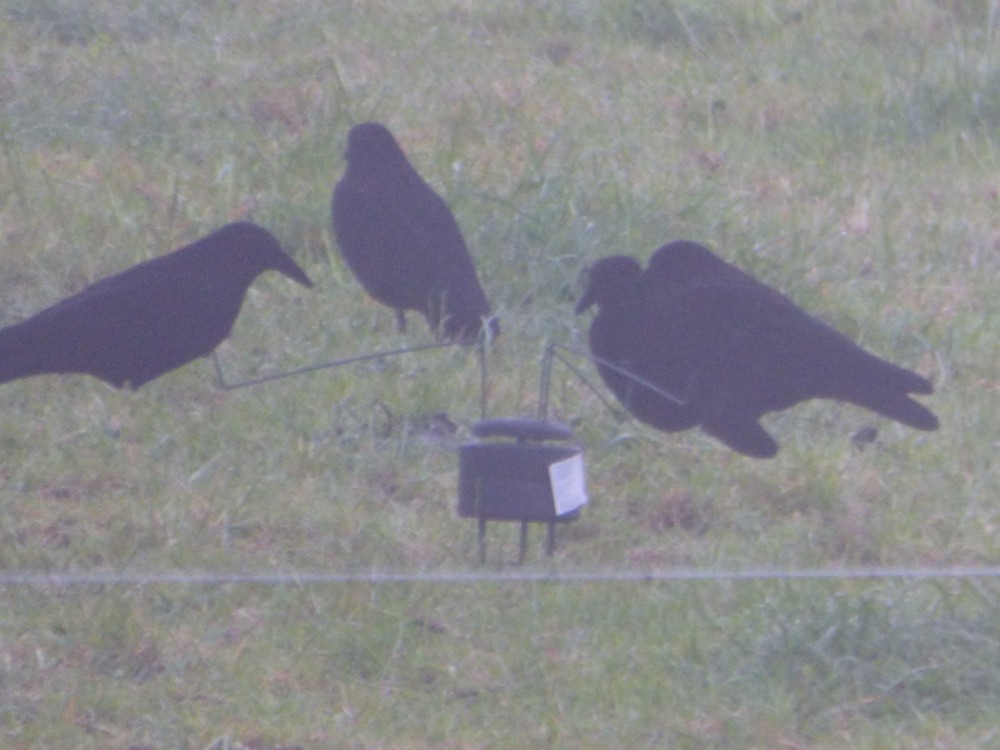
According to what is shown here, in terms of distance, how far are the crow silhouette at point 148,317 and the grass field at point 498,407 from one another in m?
0.40

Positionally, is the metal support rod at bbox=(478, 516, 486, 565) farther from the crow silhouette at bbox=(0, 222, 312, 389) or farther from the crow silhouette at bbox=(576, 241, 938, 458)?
the crow silhouette at bbox=(0, 222, 312, 389)

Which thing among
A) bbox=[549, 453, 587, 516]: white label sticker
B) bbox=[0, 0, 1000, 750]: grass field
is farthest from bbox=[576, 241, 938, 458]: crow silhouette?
bbox=[0, 0, 1000, 750]: grass field

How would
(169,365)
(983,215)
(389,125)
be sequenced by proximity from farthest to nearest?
(389,125) → (983,215) → (169,365)

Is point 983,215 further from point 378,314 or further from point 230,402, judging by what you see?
point 230,402

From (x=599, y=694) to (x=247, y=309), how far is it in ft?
7.41

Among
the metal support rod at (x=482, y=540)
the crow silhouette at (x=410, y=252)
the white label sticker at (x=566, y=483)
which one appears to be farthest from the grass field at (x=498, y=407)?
the white label sticker at (x=566, y=483)

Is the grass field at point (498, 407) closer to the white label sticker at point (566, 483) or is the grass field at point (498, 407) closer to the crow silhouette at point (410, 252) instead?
the crow silhouette at point (410, 252)

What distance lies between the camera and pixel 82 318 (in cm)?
367

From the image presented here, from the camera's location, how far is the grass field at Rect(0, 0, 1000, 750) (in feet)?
11.0

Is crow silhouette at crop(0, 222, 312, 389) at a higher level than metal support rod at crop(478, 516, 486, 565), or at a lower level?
higher

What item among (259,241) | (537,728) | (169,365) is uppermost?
(259,241)

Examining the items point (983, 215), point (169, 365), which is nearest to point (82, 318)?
point (169, 365)

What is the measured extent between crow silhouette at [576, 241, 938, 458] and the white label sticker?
23 centimetres

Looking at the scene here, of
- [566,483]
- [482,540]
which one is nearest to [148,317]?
[482,540]
